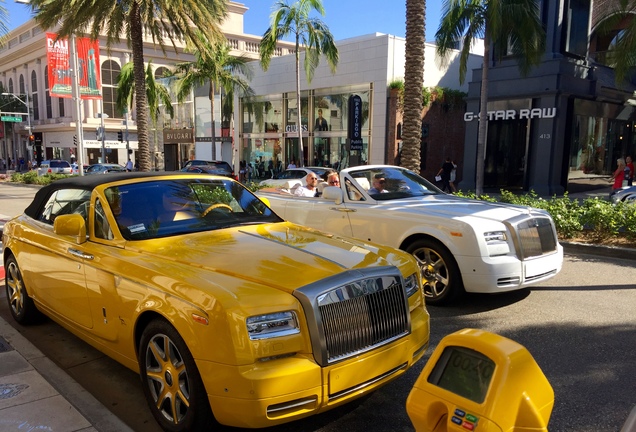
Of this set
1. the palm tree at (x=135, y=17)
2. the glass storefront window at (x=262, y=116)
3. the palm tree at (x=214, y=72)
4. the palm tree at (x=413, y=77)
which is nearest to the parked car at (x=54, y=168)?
the palm tree at (x=214, y=72)

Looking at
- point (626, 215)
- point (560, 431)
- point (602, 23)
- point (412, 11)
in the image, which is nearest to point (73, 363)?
point (560, 431)

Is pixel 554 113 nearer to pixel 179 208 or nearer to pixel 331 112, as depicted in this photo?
pixel 331 112

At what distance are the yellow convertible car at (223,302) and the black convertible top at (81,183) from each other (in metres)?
0.04

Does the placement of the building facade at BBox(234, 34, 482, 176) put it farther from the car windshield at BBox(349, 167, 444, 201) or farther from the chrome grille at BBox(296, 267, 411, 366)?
the chrome grille at BBox(296, 267, 411, 366)

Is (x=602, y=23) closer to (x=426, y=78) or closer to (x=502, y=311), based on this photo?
(x=426, y=78)

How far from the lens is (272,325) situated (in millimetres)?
2875

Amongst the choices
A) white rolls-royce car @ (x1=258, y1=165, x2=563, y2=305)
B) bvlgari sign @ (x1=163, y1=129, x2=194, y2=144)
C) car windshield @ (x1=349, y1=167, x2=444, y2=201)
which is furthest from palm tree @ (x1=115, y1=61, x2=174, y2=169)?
white rolls-royce car @ (x1=258, y1=165, x2=563, y2=305)

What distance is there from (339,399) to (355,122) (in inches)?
837

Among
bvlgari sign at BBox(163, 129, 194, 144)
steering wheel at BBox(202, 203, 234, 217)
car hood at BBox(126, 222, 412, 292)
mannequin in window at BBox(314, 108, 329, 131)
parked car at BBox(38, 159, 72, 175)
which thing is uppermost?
mannequin in window at BBox(314, 108, 329, 131)

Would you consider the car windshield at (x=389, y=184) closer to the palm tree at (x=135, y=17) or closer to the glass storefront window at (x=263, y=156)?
the palm tree at (x=135, y=17)

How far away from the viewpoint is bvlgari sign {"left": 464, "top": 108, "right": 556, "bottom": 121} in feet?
66.6

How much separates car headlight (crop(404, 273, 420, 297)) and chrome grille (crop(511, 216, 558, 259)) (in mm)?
2315

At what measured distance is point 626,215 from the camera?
905cm

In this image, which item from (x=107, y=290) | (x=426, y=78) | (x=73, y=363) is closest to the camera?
(x=107, y=290)
